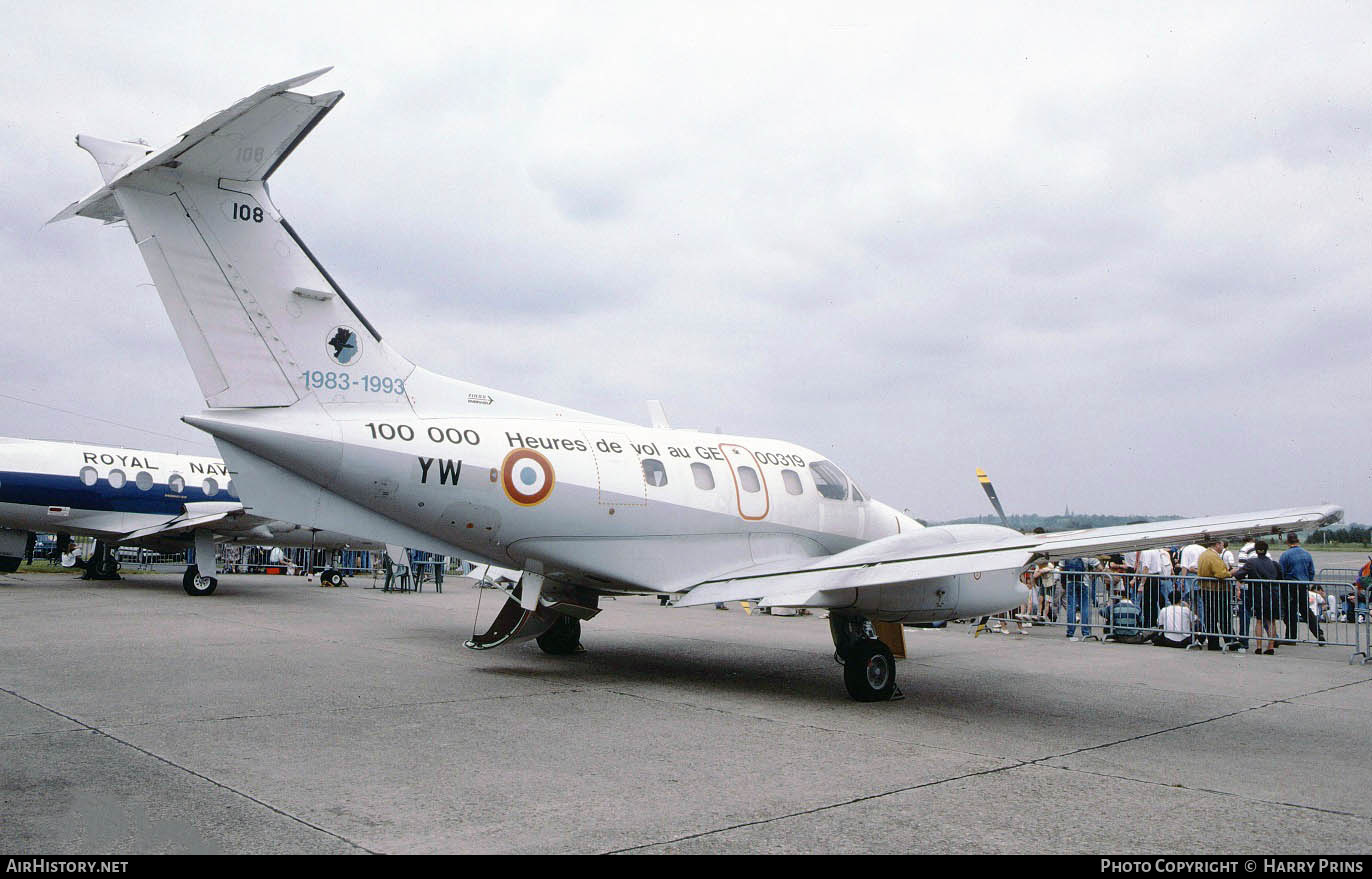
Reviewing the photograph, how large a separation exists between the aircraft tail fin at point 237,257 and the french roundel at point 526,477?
1566mm

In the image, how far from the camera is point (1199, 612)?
16422 mm

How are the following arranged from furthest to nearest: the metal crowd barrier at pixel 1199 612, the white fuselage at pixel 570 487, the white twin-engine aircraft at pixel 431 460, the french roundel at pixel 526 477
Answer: the metal crowd barrier at pixel 1199 612
the french roundel at pixel 526 477
the white fuselage at pixel 570 487
the white twin-engine aircraft at pixel 431 460

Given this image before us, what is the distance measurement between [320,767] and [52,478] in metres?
21.9

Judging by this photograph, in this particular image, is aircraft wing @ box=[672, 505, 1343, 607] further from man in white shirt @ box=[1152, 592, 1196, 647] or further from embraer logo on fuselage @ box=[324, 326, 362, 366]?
man in white shirt @ box=[1152, 592, 1196, 647]

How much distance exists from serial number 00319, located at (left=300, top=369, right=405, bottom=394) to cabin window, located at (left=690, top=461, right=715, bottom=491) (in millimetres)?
3521

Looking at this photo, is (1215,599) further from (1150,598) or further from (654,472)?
(654,472)

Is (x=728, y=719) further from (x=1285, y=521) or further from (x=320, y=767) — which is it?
(x=1285, y=521)

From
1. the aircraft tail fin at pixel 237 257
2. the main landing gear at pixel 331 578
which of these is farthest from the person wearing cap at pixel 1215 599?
the main landing gear at pixel 331 578

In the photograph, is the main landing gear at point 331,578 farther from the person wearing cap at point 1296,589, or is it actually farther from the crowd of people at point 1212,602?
the person wearing cap at point 1296,589

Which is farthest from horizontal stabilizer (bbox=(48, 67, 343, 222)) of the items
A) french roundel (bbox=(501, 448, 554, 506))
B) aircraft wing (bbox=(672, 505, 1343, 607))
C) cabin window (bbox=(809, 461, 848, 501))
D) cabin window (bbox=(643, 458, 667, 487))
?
cabin window (bbox=(809, 461, 848, 501))

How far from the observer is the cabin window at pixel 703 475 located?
11.3 meters

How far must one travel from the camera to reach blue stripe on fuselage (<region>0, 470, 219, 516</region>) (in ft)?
75.4

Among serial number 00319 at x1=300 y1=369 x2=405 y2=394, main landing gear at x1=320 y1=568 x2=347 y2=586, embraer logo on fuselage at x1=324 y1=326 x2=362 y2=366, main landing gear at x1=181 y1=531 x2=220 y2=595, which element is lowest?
main landing gear at x1=320 y1=568 x2=347 y2=586

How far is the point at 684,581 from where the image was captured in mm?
10844
